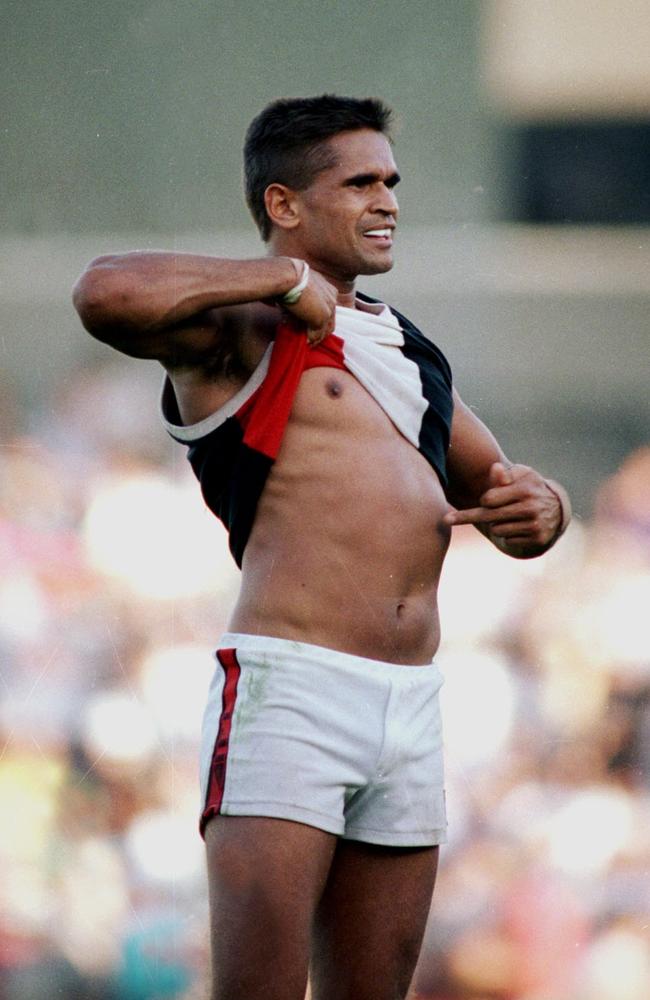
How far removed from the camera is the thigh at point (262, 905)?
1826mm

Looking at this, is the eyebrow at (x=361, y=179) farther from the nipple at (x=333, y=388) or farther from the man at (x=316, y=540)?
the nipple at (x=333, y=388)

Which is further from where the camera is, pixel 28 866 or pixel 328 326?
pixel 28 866

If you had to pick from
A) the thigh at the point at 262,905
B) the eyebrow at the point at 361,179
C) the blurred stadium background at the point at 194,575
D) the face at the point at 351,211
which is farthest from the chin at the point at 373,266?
the blurred stadium background at the point at 194,575

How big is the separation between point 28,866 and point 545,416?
204 centimetres

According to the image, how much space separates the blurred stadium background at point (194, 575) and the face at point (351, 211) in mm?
1410

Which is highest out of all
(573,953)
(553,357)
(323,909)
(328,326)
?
(328,326)

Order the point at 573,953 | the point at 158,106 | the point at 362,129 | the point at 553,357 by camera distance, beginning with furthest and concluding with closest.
Result: the point at 553,357 → the point at 158,106 → the point at 573,953 → the point at 362,129

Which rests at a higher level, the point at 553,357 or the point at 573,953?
the point at 553,357

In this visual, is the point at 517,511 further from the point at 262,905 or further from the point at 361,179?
the point at 262,905

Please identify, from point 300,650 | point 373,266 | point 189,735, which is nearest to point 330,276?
point 373,266

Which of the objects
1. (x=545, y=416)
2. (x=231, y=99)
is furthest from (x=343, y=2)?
(x=545, y=416)

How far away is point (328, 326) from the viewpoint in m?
2.03

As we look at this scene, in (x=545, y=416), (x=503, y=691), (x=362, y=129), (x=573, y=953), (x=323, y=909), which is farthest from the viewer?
(x=545, y=416)

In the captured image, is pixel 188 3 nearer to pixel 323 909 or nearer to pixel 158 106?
pixel 158 106
